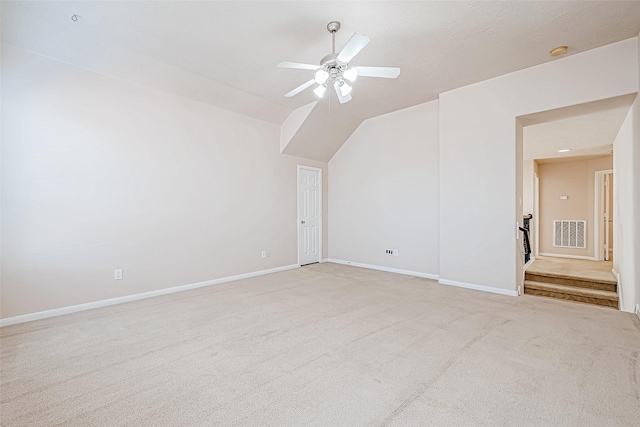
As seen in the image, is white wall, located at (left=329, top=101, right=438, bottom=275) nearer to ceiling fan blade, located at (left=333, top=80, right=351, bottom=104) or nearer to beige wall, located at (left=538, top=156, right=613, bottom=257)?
ceiling fan blade, located at (left=333, top=80, right=351, bottom=104)

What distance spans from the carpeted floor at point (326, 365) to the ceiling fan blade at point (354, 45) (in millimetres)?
2433

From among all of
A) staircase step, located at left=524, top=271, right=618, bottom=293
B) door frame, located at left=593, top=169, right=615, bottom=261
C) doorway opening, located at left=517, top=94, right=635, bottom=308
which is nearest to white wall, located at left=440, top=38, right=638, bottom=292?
doorway opening, located at left=517, top=94, right=635, bottom=308

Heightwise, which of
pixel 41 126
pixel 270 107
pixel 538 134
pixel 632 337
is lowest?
pixel 632 337

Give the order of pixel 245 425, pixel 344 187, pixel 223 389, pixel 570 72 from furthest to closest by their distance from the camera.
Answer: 1. pixel 344 187
2. pixel 570 72
3. pixel 223 389
4. pixel 245 425

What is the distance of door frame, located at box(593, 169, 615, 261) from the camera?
6.78 metres

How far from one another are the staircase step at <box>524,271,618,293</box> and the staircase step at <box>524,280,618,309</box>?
66mm

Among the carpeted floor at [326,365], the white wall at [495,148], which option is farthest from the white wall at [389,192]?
the carpeted floor at [326,365]

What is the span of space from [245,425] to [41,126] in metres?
3.61

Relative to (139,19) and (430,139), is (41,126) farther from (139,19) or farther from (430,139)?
(430,139)

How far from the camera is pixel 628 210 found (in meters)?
3.89

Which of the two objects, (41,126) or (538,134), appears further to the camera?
(538,134)

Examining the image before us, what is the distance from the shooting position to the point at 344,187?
6.23m

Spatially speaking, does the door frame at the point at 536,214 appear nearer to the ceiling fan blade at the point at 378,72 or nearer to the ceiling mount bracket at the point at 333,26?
the ceiling fan blade at the point at 378,72

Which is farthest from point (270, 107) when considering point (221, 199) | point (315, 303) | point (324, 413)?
point (324, 413)
